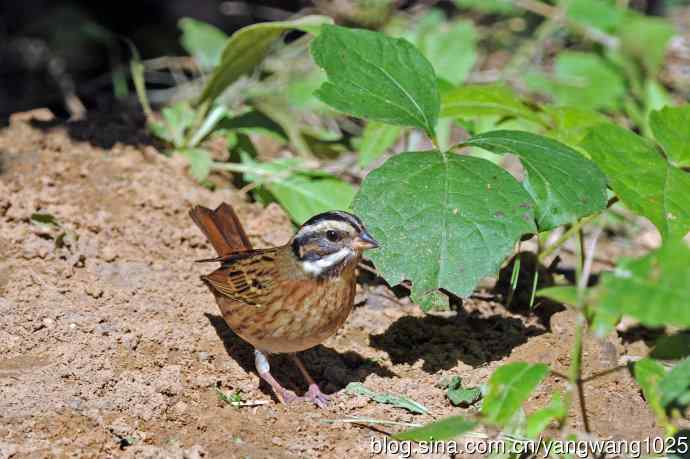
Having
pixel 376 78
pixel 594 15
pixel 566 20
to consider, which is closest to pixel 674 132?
pixel 376 78

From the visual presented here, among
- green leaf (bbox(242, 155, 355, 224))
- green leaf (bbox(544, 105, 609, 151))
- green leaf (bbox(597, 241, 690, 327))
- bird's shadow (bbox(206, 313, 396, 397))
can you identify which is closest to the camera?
green leaf (bbox(597, 241, 690, 327))

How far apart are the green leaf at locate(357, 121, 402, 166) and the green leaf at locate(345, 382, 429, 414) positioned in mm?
2056

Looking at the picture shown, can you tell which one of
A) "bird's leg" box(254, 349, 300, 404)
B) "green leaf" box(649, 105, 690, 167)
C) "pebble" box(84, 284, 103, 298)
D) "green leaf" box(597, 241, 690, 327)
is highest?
"green leaf" box(597, 241, 690, 327)

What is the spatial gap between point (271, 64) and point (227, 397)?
191 inches

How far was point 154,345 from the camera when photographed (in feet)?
16.4

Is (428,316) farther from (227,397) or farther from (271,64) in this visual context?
(271,64)

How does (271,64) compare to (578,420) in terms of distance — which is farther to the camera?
(271,64)

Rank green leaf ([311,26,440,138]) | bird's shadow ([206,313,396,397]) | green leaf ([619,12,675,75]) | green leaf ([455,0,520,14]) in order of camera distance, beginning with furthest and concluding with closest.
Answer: green leaf ([455,0,520,14]), green leaf ([619,12,675,75]), bird's shadow ([206,313,396,397]), green leaf ([311,26,440,138])

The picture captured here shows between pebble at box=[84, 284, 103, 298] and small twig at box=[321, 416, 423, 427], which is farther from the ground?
pebble at box=[84, 284, 103, 298]

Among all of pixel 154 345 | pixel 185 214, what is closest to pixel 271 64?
pixel 185 214

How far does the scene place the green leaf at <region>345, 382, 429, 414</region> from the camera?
4648 millimetres

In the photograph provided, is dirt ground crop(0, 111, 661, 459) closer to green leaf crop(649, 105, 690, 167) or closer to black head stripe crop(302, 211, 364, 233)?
black head stripe crop(302, 211, 364, 233)

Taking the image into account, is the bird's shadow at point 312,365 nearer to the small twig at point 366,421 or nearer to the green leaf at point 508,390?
the small twig at point 366,421

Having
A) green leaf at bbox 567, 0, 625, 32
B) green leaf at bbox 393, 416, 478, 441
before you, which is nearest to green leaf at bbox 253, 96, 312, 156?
green leaf at bbox 567, 0, 625, 32
